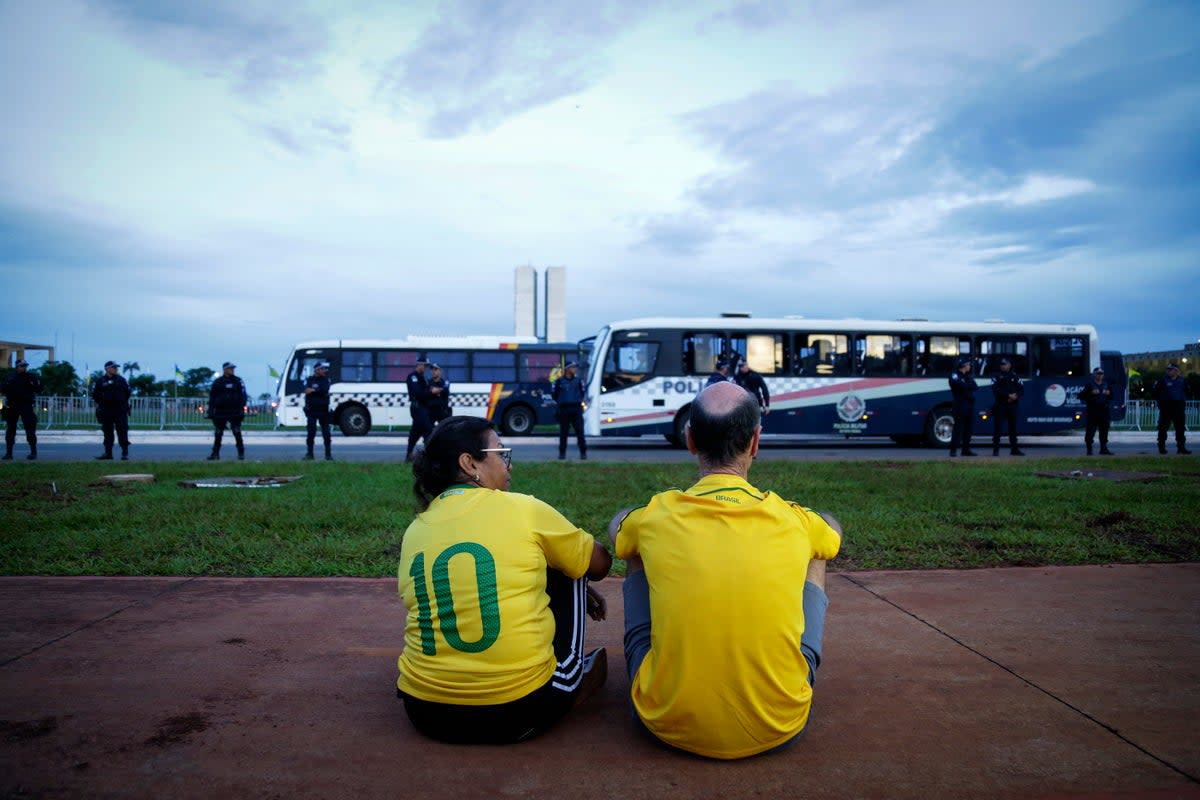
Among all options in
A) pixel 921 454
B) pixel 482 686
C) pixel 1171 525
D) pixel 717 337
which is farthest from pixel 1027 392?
pixel 482 686

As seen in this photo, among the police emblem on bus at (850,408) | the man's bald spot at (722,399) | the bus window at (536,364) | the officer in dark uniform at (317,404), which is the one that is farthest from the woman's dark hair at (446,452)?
the bus window at (536,364)

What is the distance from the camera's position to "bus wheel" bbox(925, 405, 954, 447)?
2005 centimetres

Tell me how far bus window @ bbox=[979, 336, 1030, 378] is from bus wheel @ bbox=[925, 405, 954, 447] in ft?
4.27

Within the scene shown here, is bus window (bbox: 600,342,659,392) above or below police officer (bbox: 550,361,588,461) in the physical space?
above

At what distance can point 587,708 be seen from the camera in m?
3.16

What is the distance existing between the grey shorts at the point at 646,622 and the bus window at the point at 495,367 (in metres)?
21.6

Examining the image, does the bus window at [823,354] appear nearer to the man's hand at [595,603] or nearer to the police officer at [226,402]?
the police officer at [226,402]

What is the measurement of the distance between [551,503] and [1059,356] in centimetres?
1703

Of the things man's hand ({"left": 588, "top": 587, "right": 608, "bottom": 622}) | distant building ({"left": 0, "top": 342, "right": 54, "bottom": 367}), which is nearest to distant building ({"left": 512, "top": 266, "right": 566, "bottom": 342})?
man's hand ({"left": 588, "top": 587, "right": 608, "bottom": 622})

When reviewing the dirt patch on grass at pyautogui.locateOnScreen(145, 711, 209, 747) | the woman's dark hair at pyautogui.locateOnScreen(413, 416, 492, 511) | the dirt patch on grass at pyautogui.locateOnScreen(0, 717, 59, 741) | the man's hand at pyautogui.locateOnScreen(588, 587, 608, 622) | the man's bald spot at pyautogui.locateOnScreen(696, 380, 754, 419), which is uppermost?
the man's bald spot at pyautogui.locateOnScreen(696, 380, 754, 419)

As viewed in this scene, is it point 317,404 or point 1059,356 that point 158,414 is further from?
point 1059,356

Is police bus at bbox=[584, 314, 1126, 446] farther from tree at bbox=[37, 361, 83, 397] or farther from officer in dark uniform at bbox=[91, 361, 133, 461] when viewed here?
tree at bbox=[37, 361, 83, 397]

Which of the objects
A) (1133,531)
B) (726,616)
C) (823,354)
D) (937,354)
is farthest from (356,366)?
(726,616)

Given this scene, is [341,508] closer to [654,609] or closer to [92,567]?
[92,567]
